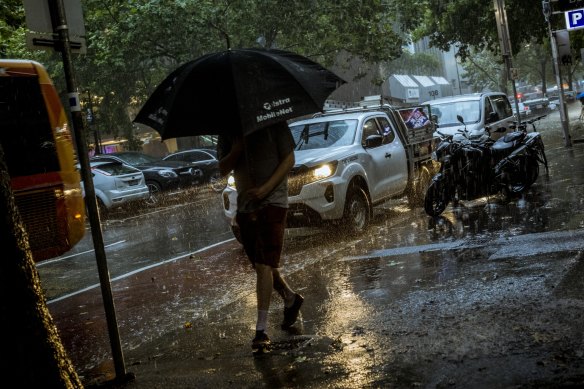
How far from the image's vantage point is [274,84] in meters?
5.12

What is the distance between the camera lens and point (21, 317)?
3.44m

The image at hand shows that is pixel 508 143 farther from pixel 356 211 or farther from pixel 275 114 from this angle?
pixel 275 114

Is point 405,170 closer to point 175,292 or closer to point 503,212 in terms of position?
point 503,212

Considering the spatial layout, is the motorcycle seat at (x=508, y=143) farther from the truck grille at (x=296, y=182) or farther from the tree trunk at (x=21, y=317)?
the tree trunk at (x=21, y=317)

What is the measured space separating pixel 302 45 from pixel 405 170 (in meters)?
21.3

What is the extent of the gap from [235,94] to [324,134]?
6.53 metres

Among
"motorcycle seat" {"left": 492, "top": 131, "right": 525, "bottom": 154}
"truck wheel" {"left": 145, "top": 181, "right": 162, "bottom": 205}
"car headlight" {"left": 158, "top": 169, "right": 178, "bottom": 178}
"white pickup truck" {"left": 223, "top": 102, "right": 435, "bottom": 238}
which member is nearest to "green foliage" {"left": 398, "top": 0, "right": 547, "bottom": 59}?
"car headlight" {"left": 158, "top": 169, "right": 178, "bottom": 178}

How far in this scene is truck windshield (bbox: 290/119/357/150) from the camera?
11.2 metres

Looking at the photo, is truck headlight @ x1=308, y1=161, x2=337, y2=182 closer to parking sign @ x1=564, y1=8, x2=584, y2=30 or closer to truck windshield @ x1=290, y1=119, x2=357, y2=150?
truck windshield @ x1=290, y1=119, x2=357, y2=150

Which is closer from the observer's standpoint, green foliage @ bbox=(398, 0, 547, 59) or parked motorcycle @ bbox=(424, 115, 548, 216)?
parked motorcycle @ bbox=(424, 115, 548, 216)

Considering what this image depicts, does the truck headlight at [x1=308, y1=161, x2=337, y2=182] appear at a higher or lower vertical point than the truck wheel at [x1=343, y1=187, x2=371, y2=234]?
higher

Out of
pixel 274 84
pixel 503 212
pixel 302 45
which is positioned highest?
pixel 302 45

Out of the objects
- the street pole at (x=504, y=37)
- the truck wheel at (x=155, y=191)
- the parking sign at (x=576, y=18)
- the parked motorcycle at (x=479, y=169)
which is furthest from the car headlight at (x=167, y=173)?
the parked motorcycle at (x=479, y=169)

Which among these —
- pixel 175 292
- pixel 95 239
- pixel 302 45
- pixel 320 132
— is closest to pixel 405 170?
pixel 320 132
